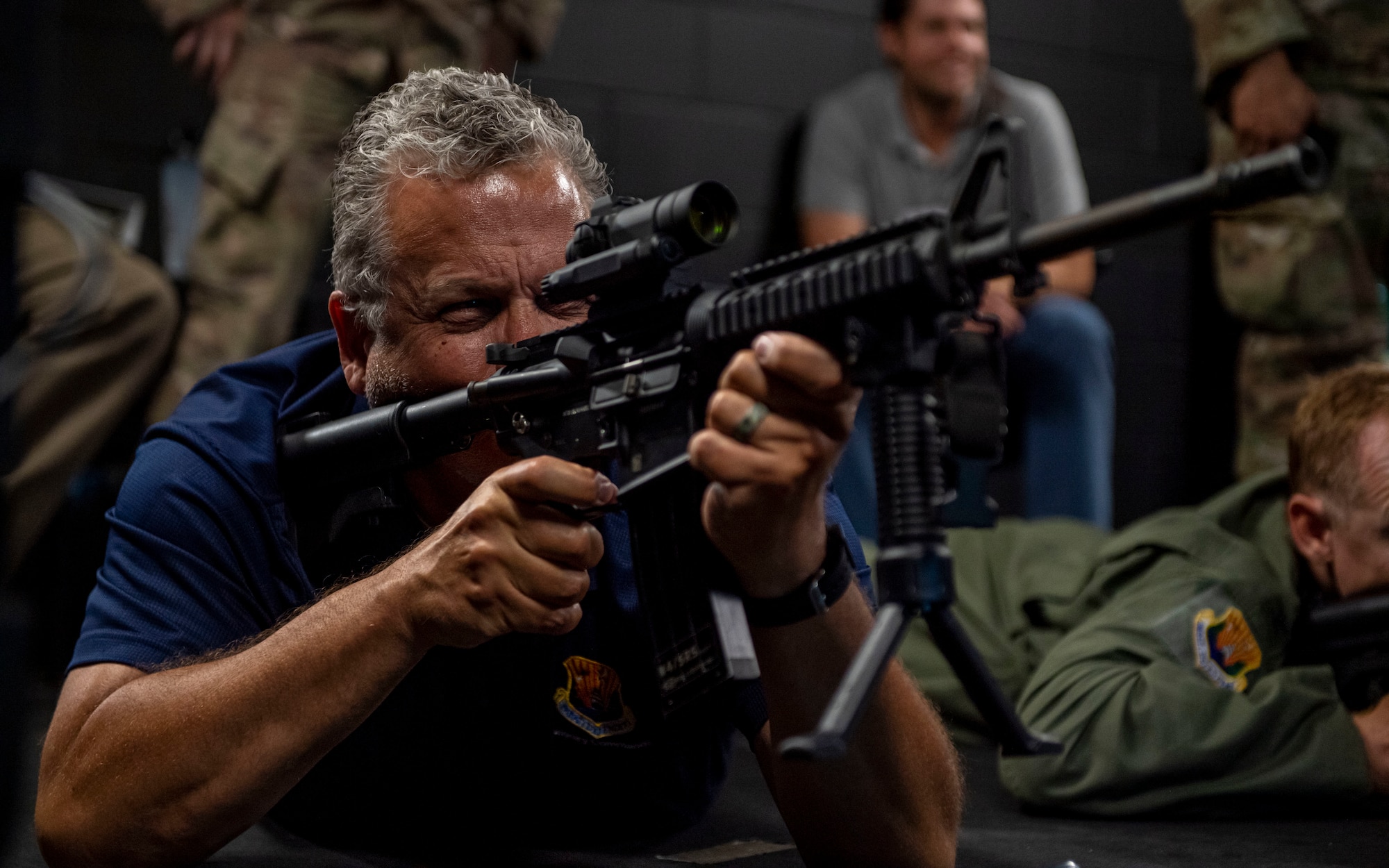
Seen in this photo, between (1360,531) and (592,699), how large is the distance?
1047mm

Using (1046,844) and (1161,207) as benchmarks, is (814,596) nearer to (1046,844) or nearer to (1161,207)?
(1161,207)

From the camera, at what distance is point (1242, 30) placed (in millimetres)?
2438

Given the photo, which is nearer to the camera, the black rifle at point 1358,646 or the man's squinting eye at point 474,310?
the man's squinting eye at point 474,310

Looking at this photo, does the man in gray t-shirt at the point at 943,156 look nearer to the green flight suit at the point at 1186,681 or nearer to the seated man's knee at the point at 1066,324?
the seated man's knee at the point at 1066,324

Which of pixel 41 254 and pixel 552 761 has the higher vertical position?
pixel 41 254

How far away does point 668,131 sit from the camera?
346cm

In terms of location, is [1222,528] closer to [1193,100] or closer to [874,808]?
[874,808]

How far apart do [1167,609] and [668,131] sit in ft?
6.81

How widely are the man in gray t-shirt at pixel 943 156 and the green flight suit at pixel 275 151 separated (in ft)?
3.56

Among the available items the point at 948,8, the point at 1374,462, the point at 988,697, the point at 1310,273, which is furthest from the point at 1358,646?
the point at 948,8

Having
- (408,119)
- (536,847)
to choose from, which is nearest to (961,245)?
(408,119)

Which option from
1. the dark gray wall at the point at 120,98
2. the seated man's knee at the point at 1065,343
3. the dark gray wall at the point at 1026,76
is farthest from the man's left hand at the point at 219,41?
the seated man's knee at the point at 1065,343

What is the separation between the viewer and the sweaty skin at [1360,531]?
1.71m

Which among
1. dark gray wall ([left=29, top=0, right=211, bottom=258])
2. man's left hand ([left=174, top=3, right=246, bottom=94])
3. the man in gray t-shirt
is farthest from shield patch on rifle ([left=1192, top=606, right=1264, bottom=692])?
dark gray wall ([left=29, top=0, right=211, bottom=258])
